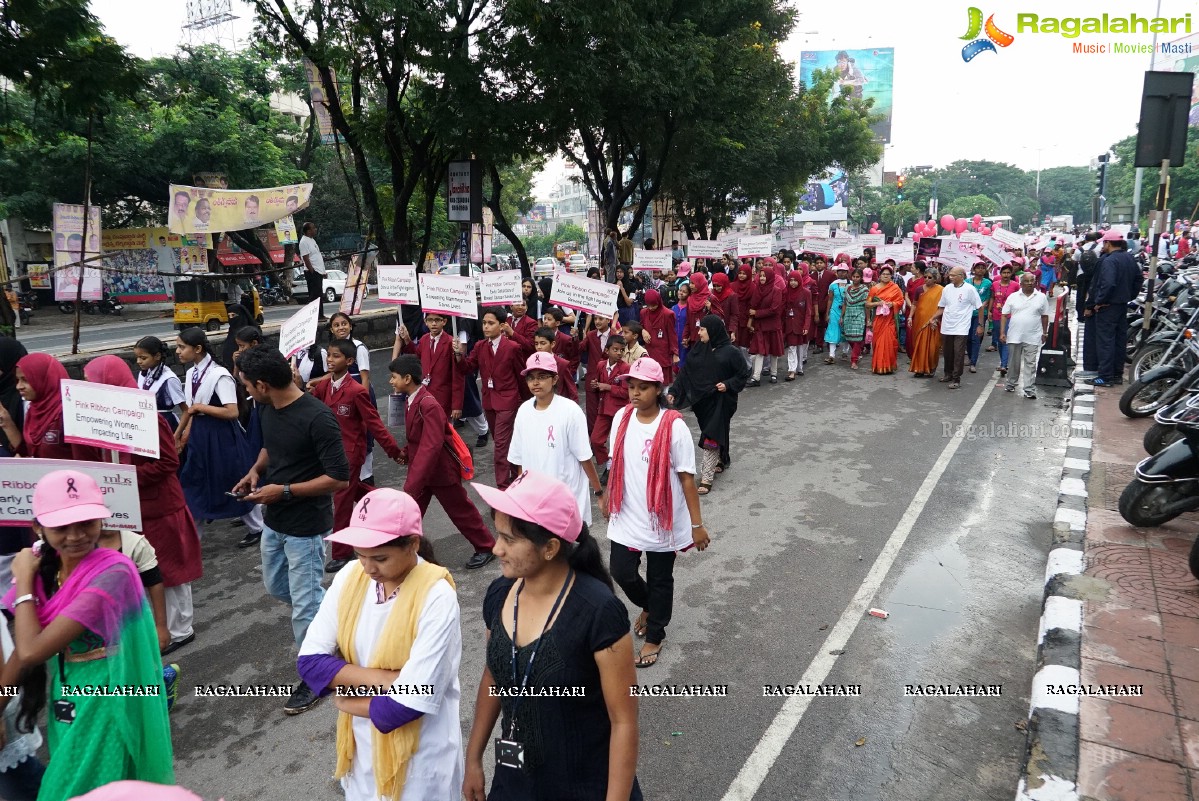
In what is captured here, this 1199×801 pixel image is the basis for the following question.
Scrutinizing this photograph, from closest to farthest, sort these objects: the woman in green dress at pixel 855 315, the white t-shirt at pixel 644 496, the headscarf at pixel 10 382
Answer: the white t-shirt at pixel 644 496 < the headscarf at pixel 10 382 < the woman in green dress at pixel 855 315

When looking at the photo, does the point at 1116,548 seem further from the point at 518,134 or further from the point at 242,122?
the point at 242,122

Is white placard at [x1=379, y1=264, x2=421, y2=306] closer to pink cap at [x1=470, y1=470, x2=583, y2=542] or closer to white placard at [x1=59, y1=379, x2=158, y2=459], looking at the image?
white placard at [x1=59, y1=379, x2=158, y2=459]

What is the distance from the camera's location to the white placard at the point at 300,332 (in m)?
6.07

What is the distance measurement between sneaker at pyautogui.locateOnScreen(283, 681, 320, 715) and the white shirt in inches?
68.3

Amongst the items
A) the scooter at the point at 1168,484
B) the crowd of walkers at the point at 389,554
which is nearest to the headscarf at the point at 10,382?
the crowd of walkers at the point at 389,554

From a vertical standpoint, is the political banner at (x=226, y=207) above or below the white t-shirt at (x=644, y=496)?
above

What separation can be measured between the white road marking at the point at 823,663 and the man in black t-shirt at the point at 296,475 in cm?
217

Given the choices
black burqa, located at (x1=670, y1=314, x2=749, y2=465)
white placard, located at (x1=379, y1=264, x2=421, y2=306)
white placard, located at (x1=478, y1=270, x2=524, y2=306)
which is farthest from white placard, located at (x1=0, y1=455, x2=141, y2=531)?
white placard, located at (x1=478, y1=270, x2=524, y2=306)

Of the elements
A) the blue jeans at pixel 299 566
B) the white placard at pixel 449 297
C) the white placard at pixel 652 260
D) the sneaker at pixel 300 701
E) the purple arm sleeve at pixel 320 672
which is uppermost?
the white placard at pixel 652 260

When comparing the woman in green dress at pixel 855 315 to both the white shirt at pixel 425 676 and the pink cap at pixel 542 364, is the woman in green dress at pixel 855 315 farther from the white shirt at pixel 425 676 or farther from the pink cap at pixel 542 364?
the white shirt at pixel 425 676

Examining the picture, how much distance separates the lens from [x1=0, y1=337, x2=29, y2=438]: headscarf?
14.8 ft

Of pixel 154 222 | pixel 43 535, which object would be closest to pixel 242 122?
pixel 154 222

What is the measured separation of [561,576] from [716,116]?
16.4 m

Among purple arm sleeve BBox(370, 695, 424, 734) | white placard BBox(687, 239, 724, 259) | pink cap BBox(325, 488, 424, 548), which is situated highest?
white placard BBox(687, 239, 724, 259)
